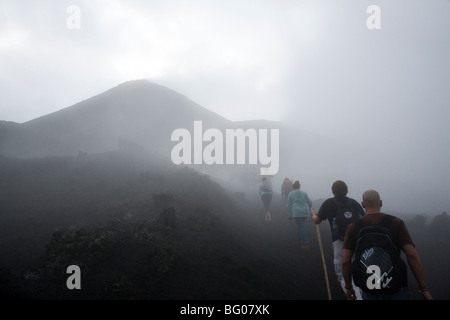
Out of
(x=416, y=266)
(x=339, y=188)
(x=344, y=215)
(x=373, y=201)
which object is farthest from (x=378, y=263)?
(x=339, y=188)

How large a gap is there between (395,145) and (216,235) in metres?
160

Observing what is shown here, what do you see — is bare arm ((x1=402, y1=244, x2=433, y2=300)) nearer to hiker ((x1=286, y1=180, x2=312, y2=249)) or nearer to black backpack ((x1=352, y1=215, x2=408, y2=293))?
black backpack ((x1=352, y1=215, x2=408, y2=293))

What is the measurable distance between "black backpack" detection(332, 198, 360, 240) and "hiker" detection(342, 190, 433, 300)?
165 centimetres

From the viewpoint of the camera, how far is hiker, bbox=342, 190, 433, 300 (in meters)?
3.71

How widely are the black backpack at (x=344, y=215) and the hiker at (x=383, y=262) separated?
1.65 metres

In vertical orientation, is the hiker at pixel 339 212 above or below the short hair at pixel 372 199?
below

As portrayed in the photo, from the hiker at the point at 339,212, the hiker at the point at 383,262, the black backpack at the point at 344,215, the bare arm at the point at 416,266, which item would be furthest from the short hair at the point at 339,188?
the bare arm at the point at 416,266

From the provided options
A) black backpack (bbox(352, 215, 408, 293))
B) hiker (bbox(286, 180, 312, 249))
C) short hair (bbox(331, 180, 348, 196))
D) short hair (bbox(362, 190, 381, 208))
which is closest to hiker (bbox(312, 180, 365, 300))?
short hair (bbox(331, 180, 348, 196))

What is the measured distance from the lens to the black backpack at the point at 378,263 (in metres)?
3.71

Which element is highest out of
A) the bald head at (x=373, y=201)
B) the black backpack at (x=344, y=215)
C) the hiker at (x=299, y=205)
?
the bald head at (x=373, y=201)

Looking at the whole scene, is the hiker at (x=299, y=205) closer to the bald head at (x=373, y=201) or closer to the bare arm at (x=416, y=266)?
the bald head at (x=373, y=201)

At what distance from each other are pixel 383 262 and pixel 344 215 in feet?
7.34

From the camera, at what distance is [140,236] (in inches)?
373
